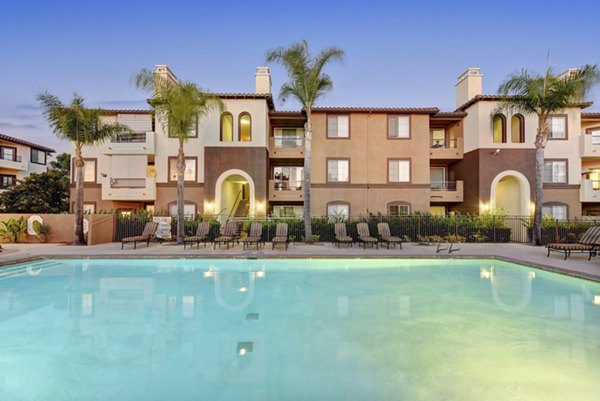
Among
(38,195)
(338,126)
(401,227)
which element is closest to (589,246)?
(401,227)

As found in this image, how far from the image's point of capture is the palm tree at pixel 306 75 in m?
15.1

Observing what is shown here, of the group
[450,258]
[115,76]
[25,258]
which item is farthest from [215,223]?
[115,76]

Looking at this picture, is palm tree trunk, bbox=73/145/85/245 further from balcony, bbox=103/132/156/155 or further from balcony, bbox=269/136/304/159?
balcony, bbox=269/136/304/159

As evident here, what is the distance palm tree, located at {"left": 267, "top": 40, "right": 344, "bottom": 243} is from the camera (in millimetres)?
15086

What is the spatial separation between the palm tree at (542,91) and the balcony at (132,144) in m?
20.8

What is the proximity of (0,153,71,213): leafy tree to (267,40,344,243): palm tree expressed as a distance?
2290 centimetres

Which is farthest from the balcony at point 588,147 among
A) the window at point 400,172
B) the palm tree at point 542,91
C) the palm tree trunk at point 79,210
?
the palm tree trunk at point 79,210

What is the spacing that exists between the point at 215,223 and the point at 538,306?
545 inches

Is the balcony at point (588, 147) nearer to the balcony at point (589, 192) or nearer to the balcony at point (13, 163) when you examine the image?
the balcony at point (589, 192)

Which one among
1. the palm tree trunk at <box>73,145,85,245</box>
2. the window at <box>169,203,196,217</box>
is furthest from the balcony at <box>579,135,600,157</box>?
the palm tree trunk at <box>73,145,85,245</box>

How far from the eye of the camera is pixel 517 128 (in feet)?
68.9

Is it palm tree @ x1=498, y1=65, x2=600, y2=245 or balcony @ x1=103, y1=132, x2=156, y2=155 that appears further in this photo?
balcony @ x1=103, y1=132, x2=156, y2=155

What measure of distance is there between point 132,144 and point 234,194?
771cm

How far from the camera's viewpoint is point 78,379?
161 inches
